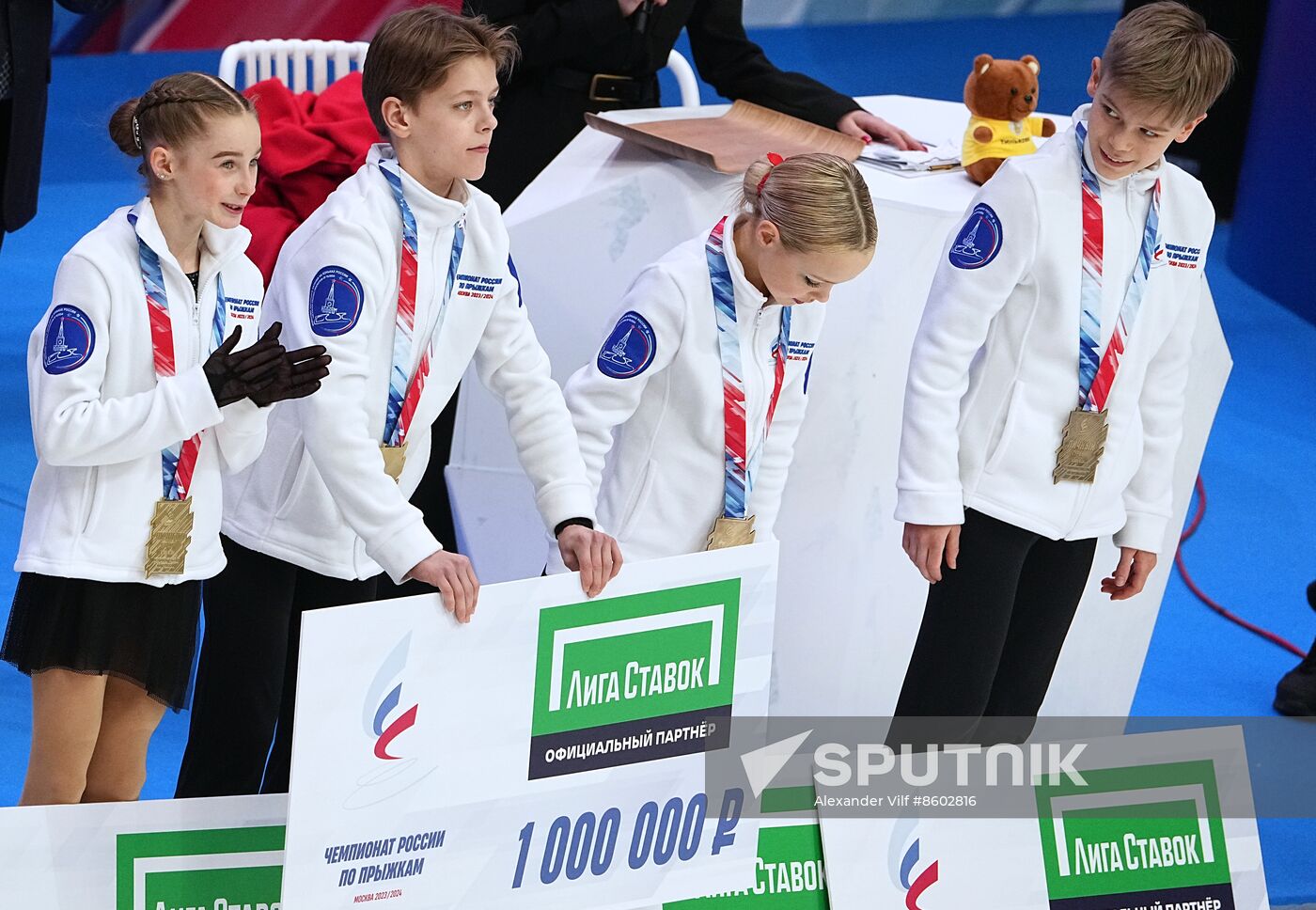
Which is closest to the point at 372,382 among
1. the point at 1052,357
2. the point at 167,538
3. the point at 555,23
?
the point at 167,538

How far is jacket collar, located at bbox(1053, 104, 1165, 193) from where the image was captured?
223 cm

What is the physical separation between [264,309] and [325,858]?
72 cm

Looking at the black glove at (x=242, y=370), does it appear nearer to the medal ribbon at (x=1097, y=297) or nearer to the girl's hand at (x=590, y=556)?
the girl's hand at (x=590, y=556)

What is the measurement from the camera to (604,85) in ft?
10.4

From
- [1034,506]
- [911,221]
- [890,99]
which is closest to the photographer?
[1034,506]

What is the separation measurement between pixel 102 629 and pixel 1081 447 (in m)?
1.34

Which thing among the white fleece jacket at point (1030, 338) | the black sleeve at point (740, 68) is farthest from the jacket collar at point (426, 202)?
the black sleeve at point (740, 68)

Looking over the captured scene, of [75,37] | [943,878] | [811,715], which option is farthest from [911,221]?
[75,37]

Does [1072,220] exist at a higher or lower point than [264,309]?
higher

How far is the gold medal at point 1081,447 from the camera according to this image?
2271 mm

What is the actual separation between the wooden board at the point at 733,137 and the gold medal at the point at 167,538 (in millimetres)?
1171

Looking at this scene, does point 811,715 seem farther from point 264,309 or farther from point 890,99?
point 890,99

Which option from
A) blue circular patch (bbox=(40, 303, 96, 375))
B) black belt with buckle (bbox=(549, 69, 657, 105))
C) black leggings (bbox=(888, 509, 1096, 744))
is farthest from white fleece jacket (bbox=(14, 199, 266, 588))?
black belt with buckle (bbox=(549, 69, 657, 105))

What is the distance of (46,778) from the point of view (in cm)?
194
